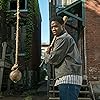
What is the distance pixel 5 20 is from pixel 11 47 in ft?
7.81

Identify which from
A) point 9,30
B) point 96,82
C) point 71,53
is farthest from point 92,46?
point 71,53

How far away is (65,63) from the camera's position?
11.7 ft

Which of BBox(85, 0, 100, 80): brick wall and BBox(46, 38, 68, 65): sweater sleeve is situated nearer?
BBox(46, 38, 68, 65): sweater sleeve

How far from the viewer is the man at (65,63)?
11.5 feet

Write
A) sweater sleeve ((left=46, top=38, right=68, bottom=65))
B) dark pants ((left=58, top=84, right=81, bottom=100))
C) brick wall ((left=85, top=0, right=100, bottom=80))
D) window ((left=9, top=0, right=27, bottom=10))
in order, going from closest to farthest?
dark pants ((left=58, top=84, right=81, bottom=100))
sweater sleeve ((left=46, top=38, right=68, bottom=65))
brick wall ((left=85, top=0, right=100, bottom=80))
window ((left=9, top=0, right=27, bottom=10))

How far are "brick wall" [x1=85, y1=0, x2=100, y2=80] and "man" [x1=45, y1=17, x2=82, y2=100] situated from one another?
7.68m

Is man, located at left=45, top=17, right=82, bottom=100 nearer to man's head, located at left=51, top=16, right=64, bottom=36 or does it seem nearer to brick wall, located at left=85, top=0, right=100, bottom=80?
man's head, located at left=51, top=16, right=64, bottom=36

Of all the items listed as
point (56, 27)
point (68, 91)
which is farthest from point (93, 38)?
point (68, 91)

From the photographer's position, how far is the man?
350 centimetres

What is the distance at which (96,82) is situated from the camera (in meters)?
11.0

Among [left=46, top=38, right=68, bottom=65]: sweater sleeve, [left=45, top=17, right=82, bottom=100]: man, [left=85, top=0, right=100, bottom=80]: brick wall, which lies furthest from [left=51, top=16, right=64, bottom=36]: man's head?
[left=85, top=0, right=100, bottom=80]: brick wall

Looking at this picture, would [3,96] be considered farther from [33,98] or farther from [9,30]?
[9,30]

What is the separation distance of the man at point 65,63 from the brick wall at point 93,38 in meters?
7.68

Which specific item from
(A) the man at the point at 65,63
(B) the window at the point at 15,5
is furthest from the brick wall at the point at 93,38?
(A) the man at the point at 65,63
